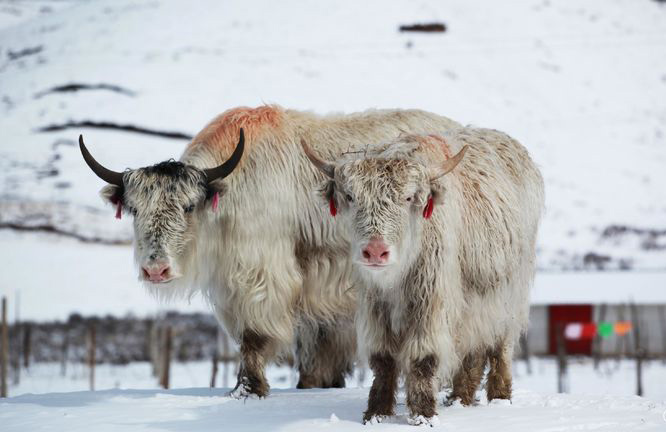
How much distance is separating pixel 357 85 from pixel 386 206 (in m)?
50.8

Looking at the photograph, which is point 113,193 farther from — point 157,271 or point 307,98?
point 307,98

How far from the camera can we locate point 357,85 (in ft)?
185

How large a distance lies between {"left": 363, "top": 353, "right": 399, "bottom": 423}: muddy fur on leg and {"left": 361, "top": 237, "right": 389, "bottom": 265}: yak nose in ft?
2.82

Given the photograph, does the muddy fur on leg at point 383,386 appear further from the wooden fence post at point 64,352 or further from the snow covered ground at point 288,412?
the wooden fence post at point 64,352

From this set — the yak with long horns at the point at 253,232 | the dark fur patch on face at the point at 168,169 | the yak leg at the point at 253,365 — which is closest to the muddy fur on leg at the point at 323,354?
the yak with long horns at the point at 253,232

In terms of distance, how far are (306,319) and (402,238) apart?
3.02m

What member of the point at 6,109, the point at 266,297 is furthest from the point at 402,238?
the point at 6,109

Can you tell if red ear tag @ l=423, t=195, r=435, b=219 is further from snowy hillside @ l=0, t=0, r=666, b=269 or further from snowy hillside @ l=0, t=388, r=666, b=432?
snowy hillside @ l=0, t=0, r=666, b=269

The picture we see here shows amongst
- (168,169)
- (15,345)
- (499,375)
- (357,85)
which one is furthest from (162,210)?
(357,85)

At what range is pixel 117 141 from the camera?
4606cm

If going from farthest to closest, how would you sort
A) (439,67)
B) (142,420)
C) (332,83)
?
(439,67) → (332,83) → (142,420)

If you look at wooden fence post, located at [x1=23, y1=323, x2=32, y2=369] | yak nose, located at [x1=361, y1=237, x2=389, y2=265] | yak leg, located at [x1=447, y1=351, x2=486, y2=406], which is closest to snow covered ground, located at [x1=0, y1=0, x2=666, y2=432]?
wooden fence post, located at [x1=23, y1=323, x2=32, y2=369]

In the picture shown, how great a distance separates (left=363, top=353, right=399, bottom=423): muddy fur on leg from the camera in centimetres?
641

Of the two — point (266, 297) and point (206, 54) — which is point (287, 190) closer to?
point (266, 297)
